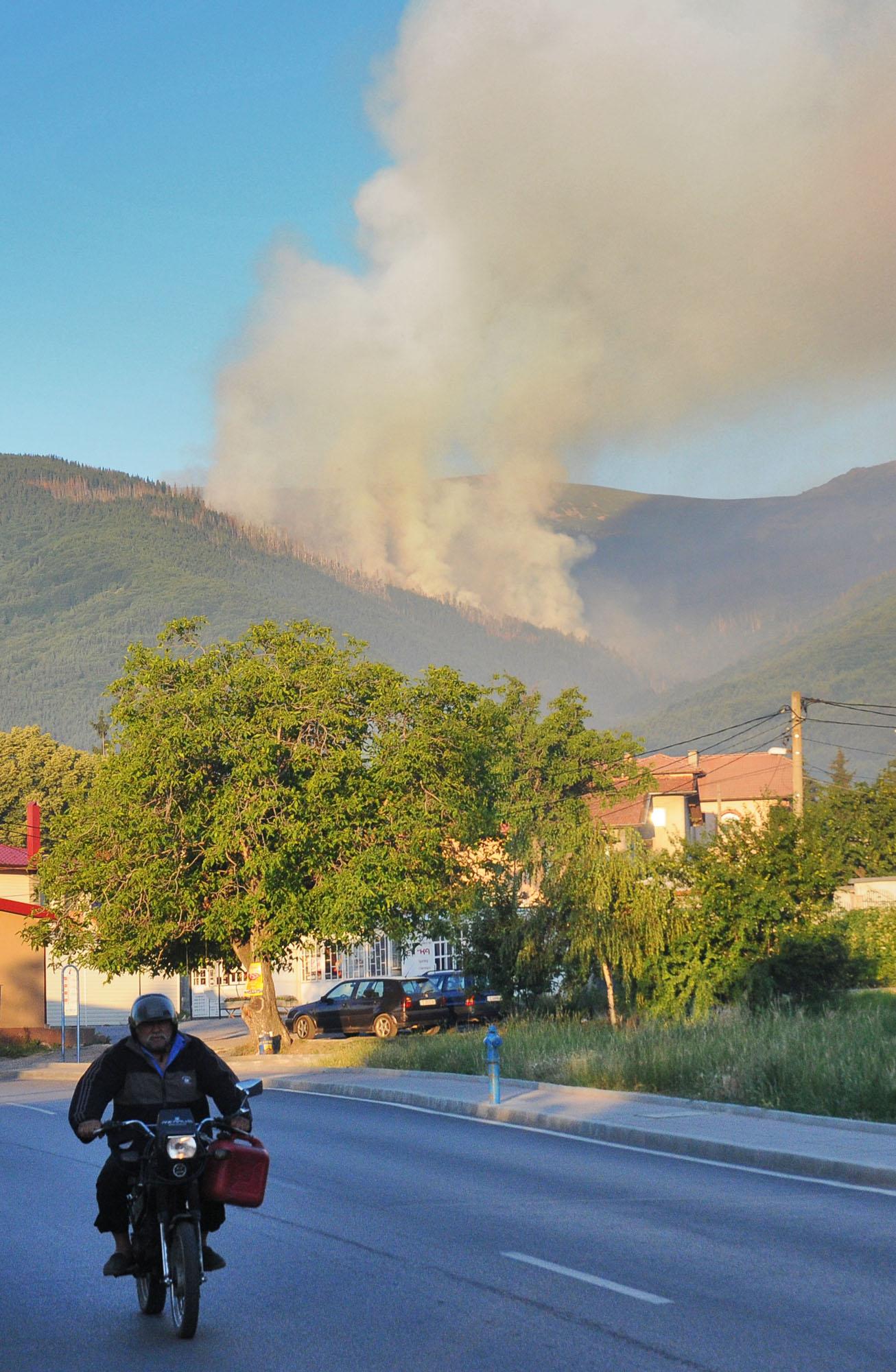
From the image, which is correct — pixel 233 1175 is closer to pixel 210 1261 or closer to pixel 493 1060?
pixel 210 1261

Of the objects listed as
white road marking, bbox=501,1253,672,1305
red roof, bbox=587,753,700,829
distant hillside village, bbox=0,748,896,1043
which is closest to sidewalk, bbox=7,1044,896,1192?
white road marking, bbox=501,1253,672,1305

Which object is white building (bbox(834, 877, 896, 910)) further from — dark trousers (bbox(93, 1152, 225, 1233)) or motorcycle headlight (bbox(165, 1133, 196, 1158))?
motorcycle headlight (bbox(165, 1133, 196, 1158))

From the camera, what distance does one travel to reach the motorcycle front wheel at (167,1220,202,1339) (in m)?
7.25

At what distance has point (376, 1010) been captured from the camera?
3581 cm

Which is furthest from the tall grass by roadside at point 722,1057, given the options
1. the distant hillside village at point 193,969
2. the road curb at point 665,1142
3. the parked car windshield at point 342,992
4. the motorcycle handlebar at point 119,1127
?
the motorcycle handlebar at point 119,1127

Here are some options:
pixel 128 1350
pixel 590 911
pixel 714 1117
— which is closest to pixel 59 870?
pixel 590 911

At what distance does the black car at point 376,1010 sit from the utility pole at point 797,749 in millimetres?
9445

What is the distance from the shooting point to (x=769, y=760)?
129875 mm

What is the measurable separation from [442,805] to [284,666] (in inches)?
175

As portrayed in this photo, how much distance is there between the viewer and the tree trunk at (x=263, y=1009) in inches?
1307

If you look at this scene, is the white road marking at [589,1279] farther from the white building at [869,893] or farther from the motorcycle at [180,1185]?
the white building at [869,893]

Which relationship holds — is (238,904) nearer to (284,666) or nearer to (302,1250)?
(284,666)

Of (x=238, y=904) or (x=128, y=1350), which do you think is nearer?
(x=128, y=1350)

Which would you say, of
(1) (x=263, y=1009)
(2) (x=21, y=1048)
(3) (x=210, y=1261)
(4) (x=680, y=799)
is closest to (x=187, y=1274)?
(3) (x=210, y=1261)
